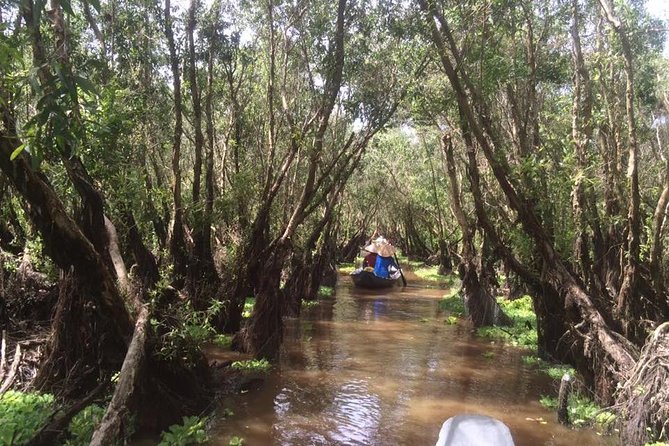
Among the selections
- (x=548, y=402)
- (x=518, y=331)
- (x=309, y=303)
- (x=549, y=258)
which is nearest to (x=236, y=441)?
(x=548, y=402)

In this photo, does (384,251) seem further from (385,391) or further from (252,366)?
(385,391)

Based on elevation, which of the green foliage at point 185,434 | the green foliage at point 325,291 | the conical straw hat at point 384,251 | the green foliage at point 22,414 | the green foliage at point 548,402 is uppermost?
the conical straw hat at point 384,251

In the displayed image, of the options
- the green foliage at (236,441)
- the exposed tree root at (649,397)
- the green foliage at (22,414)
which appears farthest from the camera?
the green foliage at (236,441)

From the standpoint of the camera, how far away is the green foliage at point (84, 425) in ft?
18.9

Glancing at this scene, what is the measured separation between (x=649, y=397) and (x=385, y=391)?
4.22m

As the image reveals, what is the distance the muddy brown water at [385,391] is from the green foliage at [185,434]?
28cm

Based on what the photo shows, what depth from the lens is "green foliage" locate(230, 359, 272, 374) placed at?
991 centimetres

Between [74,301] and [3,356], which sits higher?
[74,301]

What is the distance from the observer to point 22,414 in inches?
236

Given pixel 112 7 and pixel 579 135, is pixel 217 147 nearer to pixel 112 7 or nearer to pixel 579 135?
pixel 112 7

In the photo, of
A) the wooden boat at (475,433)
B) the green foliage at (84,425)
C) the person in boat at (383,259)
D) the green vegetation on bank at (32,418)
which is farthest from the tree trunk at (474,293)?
the wooden boat at (475,433)

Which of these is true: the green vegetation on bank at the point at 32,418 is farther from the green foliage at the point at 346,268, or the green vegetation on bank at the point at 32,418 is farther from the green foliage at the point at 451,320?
the green foliage at the point at 346,268

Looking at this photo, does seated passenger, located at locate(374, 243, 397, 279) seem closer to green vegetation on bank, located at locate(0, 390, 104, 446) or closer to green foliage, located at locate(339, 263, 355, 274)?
green foliage, located at locate(339, 263, 355, 274)

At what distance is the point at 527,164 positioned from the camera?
28.6ft
